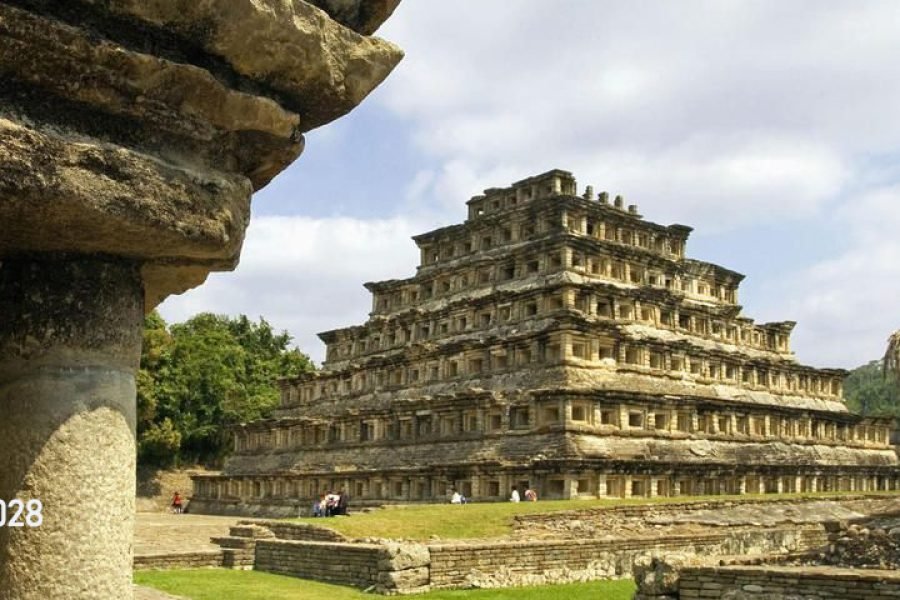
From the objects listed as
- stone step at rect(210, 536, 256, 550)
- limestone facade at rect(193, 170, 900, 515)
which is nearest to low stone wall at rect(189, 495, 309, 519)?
limestone facade at rect(193, 170, 900, 515)

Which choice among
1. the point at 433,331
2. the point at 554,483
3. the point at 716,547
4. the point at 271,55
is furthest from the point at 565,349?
the point at 271,55

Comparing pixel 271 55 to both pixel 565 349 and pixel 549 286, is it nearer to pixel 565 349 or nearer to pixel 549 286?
pixel 565 349

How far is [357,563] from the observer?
16.4 meters

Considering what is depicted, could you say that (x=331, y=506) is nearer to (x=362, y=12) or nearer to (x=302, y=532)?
(x=302, y=532)

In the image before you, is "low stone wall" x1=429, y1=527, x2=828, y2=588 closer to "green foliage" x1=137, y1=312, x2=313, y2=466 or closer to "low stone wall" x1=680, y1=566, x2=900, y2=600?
"low stone wall" x1=680, y1=566, x2=900, y2=600

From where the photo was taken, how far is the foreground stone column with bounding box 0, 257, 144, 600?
10.3ft

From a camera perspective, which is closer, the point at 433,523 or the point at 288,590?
the point at 288,590

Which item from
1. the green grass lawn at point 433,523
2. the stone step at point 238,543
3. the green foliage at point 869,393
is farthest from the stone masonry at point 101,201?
the green foliage at point 869,393

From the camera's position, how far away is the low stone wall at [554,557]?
1652 centimetres

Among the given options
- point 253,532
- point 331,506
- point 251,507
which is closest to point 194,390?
point 251,507

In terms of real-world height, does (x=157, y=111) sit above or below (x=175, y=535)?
above

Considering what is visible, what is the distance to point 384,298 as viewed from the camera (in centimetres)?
5178

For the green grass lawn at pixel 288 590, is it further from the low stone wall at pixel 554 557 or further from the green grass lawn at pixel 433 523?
the green grass lawn at pixel 433 523

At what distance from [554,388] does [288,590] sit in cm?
2000
